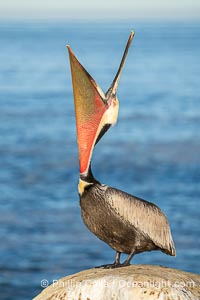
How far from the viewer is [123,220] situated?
26.5 feet

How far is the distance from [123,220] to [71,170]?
20390mm

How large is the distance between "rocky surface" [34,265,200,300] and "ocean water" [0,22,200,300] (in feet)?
29.6

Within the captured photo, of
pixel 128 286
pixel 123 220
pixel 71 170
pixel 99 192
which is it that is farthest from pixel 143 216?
pixel 71 170

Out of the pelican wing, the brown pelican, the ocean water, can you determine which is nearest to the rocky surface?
the brown pelican

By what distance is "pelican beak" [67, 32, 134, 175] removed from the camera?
26.4 feet

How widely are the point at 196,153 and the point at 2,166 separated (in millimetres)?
6271

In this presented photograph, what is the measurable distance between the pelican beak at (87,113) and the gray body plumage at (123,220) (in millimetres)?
241

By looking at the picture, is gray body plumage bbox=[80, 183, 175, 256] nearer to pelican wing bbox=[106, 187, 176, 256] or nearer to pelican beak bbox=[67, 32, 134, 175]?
pelican wing bbox=[106, 187, 176, 256]

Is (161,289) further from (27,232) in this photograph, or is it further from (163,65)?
(163,65)

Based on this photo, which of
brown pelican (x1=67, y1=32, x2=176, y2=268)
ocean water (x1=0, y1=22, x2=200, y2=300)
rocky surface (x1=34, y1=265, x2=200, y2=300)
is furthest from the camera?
ocean water (x1=0, y1=22, x2=200, y2=300)

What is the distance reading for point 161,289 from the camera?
7.35 m

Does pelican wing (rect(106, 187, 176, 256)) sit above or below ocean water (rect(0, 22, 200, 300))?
below

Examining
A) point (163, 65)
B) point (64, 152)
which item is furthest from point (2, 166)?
point (163, 65)

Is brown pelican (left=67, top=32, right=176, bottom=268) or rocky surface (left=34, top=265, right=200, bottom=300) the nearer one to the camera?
rocky surface (left=34, top=265, right=200, bottom=300)
